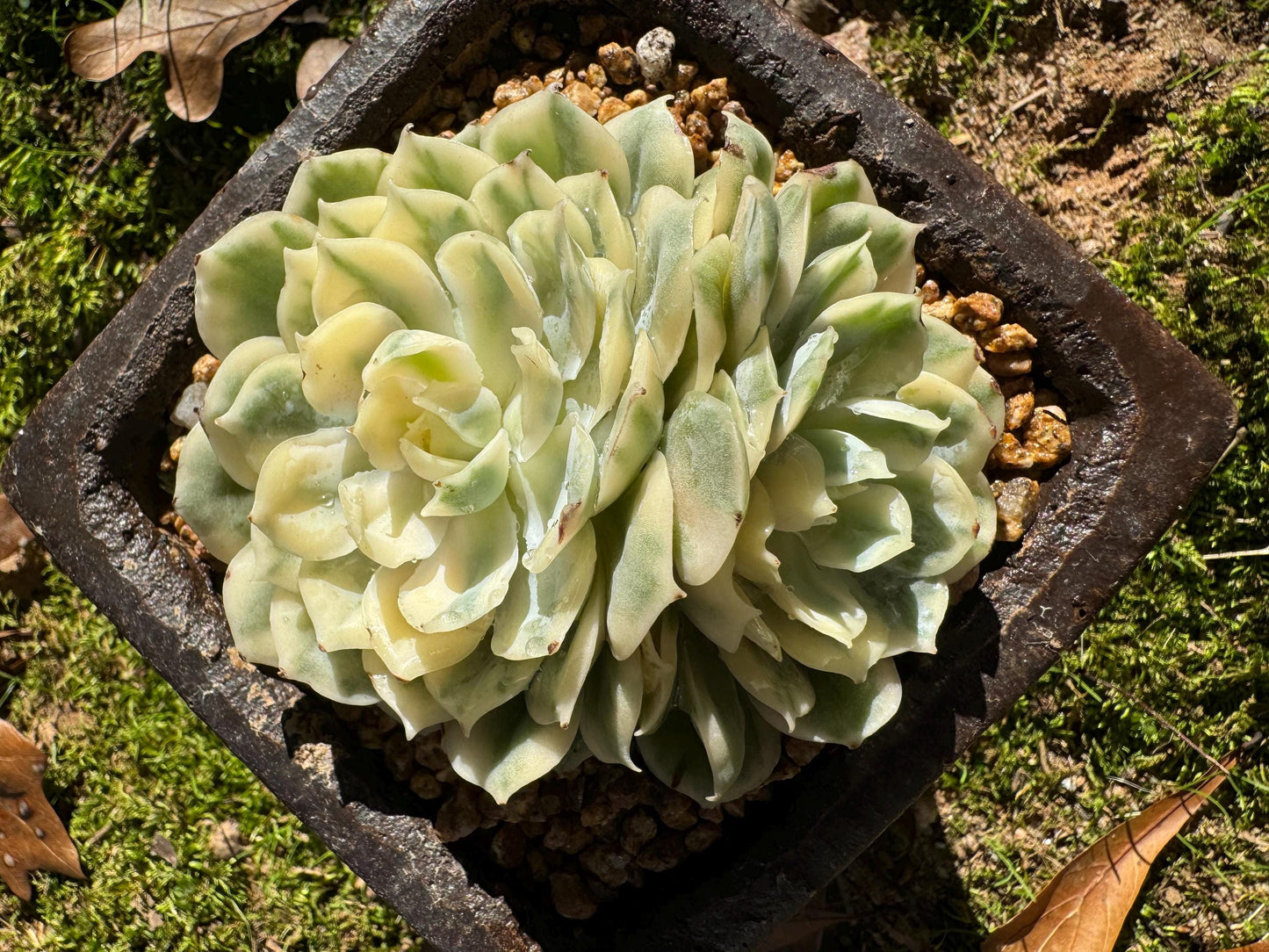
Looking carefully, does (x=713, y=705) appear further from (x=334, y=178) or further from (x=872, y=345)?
(x=334, y=178)

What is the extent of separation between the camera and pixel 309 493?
0.79m

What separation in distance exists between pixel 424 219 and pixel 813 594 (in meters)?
0.40

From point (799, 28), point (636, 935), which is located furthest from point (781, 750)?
point (799, 28)

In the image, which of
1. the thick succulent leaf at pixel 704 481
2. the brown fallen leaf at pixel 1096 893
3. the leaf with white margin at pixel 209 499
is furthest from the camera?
the brown fallen leaf at pixel 1096 893

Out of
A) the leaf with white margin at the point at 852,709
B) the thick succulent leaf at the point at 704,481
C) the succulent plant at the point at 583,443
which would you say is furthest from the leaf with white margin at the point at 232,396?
the leaf with white margin at the point at 852,709

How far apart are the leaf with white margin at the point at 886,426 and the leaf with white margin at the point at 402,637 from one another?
289 millimetres

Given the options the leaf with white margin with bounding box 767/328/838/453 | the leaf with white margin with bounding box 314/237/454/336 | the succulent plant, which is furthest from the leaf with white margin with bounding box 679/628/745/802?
the leaf with white margin with bounding box 314/237/454/336

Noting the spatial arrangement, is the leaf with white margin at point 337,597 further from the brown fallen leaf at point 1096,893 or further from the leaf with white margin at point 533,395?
the brown fallen leaf at point 1096,893

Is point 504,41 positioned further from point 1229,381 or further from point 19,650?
point 19,650

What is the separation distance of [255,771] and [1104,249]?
1249mm

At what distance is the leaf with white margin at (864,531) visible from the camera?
2.49 feet

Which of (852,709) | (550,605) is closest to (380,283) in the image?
(550,605)

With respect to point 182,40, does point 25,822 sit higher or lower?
lower

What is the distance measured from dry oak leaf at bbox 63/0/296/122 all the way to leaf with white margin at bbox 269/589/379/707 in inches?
33.6
